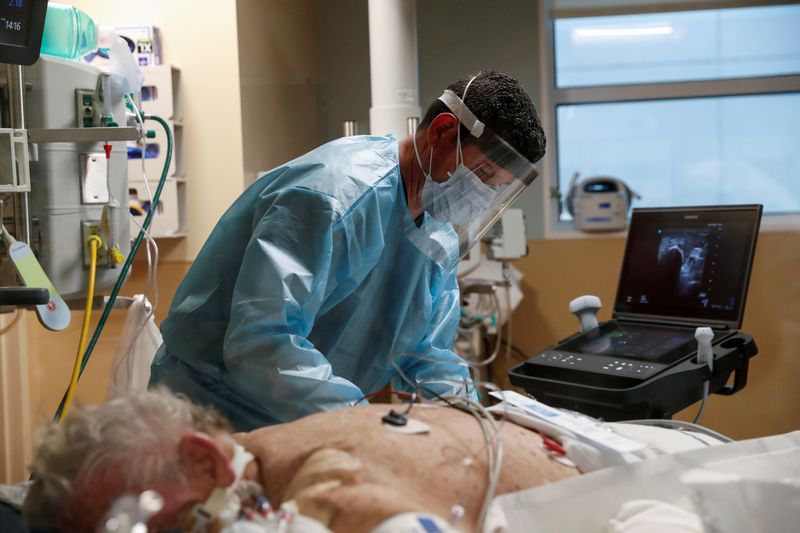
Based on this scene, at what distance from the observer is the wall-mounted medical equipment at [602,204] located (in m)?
4.00

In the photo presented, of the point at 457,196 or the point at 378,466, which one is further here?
the point at 457,196

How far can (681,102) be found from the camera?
165 inches

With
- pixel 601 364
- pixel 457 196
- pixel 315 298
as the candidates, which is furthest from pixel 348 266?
pixel 601 364

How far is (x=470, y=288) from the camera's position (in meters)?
3.62

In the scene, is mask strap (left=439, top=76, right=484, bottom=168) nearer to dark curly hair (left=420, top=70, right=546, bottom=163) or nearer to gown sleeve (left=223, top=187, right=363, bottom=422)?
dark curly hair (left=420, top=70, right=546, bottom=163)

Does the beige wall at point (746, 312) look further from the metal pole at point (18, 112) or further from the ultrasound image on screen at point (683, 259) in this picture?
the metal pole at point (18, 112)

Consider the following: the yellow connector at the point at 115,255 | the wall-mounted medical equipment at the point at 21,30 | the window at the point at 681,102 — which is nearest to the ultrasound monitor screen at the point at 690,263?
the yellow connector at the point at 115,255

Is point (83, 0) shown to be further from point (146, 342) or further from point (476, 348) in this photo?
point (476, 348)

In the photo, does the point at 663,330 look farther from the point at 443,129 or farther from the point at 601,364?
the point at 443,129

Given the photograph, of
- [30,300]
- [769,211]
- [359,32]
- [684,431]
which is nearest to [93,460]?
[30,300]

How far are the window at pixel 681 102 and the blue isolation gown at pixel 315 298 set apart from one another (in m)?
2.56

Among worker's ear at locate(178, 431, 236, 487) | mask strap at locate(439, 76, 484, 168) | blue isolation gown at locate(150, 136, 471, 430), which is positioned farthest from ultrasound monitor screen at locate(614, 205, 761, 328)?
worker's ear at locate(178, 431, 236, 487)

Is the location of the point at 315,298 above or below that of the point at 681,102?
below

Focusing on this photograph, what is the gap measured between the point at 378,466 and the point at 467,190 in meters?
0.71
